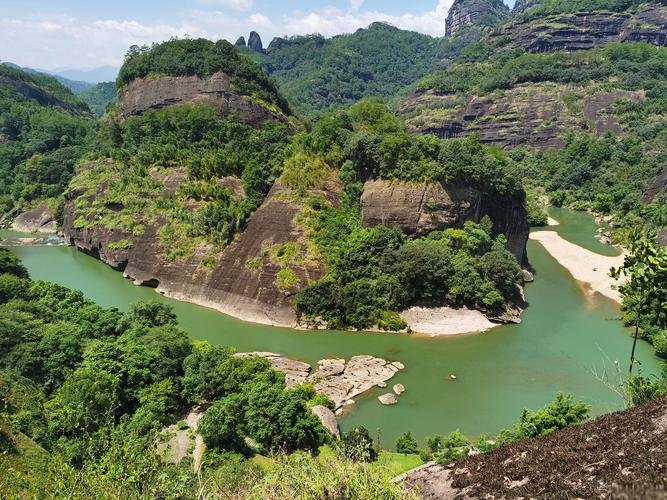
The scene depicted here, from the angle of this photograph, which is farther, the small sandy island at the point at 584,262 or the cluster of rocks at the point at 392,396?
the small sandy island at the point at 584,262

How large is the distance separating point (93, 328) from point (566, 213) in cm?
5766

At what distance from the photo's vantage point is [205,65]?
5400 cm

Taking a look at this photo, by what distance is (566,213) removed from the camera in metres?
61.2

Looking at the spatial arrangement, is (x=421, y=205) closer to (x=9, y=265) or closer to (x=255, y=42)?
(x=9, y=265)

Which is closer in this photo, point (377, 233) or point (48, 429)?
point (48, 429)

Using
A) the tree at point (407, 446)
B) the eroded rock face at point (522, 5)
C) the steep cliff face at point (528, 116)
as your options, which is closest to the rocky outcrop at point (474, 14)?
the eroded rock face at point (522, 5)

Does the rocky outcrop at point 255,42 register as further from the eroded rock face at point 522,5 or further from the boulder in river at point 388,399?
the boulder in river at point 388,399

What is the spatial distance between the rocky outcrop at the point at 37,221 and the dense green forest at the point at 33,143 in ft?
8.29

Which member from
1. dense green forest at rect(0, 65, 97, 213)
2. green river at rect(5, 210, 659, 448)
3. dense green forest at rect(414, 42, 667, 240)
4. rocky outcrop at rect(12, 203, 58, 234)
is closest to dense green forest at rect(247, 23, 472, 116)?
dense green forest at rect(414, 42, 667, 240)

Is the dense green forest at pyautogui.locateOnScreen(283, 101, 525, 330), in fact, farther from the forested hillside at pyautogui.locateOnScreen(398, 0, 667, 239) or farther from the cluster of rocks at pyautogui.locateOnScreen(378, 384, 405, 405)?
the forested hillside at pyautogui.locateOnScreen(398, 0, 667, 239)

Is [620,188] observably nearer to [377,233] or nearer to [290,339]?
[377,233]

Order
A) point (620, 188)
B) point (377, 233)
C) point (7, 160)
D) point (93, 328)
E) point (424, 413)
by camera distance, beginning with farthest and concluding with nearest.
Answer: point (7, 160) → point (620, 188) → point (377, 233) → point (93, 328) → point (424, 413)

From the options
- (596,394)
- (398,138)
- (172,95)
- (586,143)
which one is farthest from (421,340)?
(586,143)

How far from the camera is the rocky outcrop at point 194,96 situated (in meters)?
51.3
